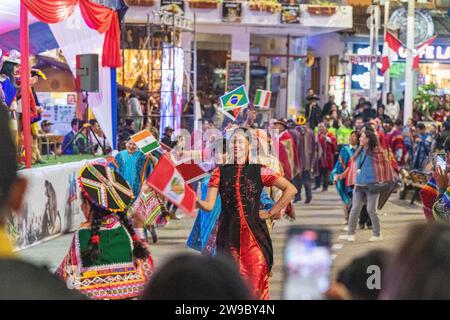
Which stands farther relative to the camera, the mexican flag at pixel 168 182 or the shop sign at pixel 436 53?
the shop sign at pixel 436 53

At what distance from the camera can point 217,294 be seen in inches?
92.1

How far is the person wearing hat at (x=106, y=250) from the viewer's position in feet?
24.5

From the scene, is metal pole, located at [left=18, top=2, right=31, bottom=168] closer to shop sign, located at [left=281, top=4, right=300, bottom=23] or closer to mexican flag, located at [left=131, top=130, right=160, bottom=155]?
mexican flag, located at [left=131, top=130, right=160, bottom=155]

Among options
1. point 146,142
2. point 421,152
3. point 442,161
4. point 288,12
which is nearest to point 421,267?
point 146,142

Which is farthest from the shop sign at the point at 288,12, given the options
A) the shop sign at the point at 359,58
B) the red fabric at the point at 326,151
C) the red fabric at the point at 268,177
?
the red fabric at the point at 268,177

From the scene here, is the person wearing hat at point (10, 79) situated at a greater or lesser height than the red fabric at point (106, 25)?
Answer: lesser

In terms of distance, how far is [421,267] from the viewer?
2.54m

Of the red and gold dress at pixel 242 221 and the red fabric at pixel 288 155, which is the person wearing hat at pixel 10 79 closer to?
the red fabric at pixel 288 155

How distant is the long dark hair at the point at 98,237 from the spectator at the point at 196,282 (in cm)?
515

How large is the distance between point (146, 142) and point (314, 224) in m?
8.23

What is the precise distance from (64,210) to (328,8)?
2145 centimetres

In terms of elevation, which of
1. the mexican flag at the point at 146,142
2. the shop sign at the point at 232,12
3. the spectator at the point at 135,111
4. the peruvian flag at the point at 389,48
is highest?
the shop sign at the point at 232,12

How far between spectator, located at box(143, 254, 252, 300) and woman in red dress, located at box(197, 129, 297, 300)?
542 cm

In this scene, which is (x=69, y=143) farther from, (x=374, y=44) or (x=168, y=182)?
(x=374, y=44)
